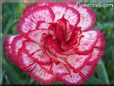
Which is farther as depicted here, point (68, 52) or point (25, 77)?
point (25, 77)

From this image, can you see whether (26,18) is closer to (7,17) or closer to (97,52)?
(97,52)

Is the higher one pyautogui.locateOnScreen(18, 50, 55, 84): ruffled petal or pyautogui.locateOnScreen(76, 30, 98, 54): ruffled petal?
pyautogui.locateOnScreen(76, 30, 98, 54): ruffled petal

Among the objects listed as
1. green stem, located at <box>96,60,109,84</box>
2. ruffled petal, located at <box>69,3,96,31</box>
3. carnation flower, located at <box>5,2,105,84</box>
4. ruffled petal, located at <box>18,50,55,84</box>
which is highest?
ruffled petal, located at <box>69,3,96,31</box>

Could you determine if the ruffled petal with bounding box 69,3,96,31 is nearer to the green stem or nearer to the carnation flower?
the carnation flower

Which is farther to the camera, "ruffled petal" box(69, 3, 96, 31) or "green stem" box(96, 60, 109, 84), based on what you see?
"green stem" box(96, 60, 109, 84)

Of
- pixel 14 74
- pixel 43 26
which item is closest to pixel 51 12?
pixel 43 26

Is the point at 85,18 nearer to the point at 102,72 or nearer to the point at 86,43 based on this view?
the point at 86,43

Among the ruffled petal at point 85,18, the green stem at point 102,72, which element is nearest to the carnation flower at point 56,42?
the ruffled petal at point 85,18

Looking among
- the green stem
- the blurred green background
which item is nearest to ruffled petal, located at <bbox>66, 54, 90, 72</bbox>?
the green stem

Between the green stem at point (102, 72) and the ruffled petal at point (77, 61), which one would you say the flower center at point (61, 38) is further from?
the green stem at point (102, 72)
